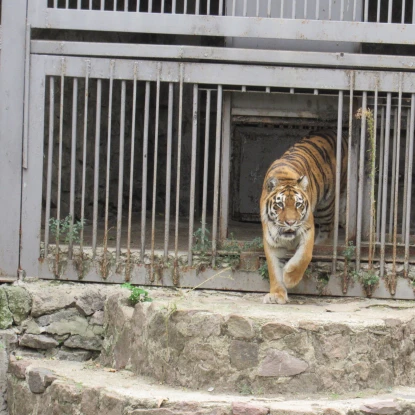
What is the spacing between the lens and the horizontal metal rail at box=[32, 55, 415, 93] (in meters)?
5.89

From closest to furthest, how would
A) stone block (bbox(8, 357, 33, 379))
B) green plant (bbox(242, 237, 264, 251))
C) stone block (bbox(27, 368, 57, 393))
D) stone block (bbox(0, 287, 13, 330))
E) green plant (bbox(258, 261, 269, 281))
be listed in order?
stone block (bbox(27, 368, 57, 393)) → stone block (bbox(8, 357, 33, 379)) → stone block (bbox(0, 287, 13, 330)) → green plant (bbox(258, 261, 269, 281)) → green plant (bbox(242, 237, 264, 251))

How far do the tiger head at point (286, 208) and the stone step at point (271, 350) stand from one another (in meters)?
0.66

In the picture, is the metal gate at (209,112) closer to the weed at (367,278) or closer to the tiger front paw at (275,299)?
the weed at (367,278)

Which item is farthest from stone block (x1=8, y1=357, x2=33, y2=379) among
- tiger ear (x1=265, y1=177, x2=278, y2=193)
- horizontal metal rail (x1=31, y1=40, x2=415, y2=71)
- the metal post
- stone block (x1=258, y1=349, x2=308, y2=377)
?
horizontal metal rail (x1=31, y1=40, x2=415, y2=71)

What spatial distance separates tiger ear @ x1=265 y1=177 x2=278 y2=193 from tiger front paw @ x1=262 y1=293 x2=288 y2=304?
29.4 inches

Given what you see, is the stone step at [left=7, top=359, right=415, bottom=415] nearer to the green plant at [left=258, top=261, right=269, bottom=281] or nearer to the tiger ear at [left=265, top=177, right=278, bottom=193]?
the green plant at [left=258, top=261, right=269, bottom=281]

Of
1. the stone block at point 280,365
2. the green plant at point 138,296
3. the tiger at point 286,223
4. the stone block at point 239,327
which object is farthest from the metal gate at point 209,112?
the stone block at point 280,365

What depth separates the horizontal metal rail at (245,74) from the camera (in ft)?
19.3

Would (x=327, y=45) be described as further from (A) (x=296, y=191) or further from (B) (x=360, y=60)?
(A) (x=296, y=191)

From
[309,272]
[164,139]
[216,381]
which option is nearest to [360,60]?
[309,272]

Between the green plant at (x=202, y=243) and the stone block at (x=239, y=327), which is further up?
the green plant at (x=202, y=243)

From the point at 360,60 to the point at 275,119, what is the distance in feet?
2.65

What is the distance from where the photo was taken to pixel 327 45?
6.25m

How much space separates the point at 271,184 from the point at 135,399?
6.16 ft
